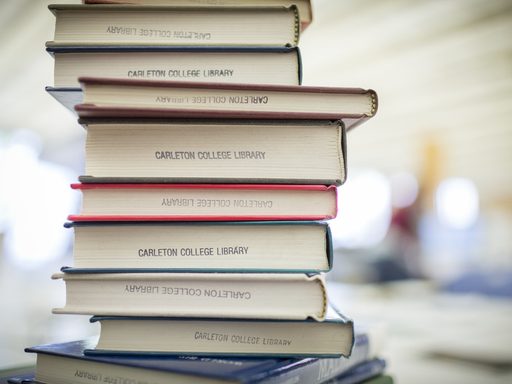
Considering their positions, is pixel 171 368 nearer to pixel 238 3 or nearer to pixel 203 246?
pixel 203 246

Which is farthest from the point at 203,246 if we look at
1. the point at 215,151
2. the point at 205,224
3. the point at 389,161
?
the point at 389,161

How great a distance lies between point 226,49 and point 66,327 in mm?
1375

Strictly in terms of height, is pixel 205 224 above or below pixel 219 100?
below

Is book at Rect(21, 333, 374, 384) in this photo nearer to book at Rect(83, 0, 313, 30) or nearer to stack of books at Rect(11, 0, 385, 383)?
stack of books at Rect(11, 0, 385, 383)

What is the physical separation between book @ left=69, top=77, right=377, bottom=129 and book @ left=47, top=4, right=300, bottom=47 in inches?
4.1

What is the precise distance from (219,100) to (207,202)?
14cm

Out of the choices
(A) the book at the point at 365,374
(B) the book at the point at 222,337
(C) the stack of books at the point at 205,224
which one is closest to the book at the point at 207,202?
(C) the stack of books at the point at 205,224

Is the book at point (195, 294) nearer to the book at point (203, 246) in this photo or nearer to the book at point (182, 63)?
the book at point (203, 246)

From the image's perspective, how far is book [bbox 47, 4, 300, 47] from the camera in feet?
2.19

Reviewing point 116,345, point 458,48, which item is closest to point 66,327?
point 116,345

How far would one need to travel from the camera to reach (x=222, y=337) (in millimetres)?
597

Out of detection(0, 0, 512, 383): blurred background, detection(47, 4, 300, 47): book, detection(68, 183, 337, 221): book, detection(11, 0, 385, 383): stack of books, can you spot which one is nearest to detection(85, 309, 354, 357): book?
detection(11, 0, 385, 383): stack of books

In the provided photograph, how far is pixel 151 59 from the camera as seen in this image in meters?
0.66

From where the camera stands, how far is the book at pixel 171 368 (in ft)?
1.64
